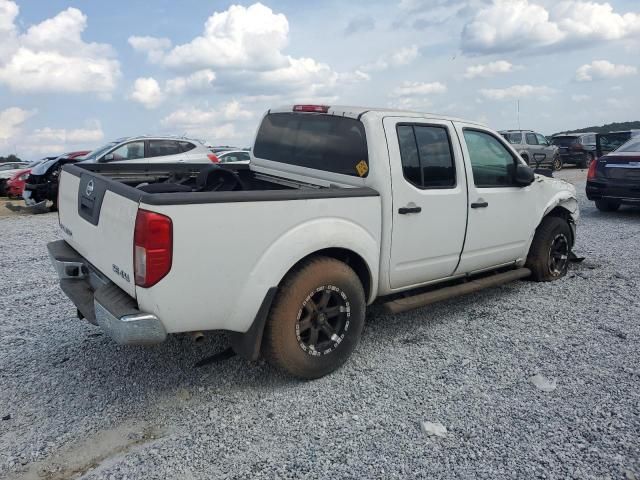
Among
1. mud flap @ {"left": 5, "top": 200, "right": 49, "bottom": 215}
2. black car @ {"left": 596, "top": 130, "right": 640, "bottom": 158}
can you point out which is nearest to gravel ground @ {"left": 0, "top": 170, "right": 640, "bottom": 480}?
mud flap @ {"left": 5, "top": 200, "right": 49, "bottom": 215}

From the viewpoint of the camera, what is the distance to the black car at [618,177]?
9.62 meters

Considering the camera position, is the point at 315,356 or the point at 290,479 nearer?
the point at 290,479

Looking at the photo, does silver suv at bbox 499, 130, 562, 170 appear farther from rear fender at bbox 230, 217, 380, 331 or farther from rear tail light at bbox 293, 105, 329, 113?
rear fender at bbox 230, 217, 380, 331

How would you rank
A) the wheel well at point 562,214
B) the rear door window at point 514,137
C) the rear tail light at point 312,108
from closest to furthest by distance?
the rear tail light at point 312,108, the wheel well at point 562,214, the rear door window at point 514,137

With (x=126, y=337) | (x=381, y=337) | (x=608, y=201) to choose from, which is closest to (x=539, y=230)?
(x=381, y=337)

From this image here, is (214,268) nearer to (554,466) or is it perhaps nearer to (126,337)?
(126,337)

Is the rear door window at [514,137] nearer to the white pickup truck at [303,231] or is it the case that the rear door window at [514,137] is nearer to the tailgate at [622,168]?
the tailgate at [622,168]

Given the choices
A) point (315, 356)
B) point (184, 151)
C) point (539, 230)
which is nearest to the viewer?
point (315, 356)

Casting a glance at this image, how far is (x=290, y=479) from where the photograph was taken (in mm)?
2488

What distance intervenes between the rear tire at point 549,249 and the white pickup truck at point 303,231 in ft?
0.20

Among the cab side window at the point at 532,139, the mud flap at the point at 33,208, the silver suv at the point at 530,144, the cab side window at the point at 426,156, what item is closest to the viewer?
the cab side window at the point at 426,156

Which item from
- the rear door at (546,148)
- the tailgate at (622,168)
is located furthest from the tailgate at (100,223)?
the rear door at (546,148)

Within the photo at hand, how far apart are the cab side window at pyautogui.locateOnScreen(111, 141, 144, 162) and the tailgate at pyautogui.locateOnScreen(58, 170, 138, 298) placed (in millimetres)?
8307

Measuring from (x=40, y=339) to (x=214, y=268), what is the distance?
2229mm
